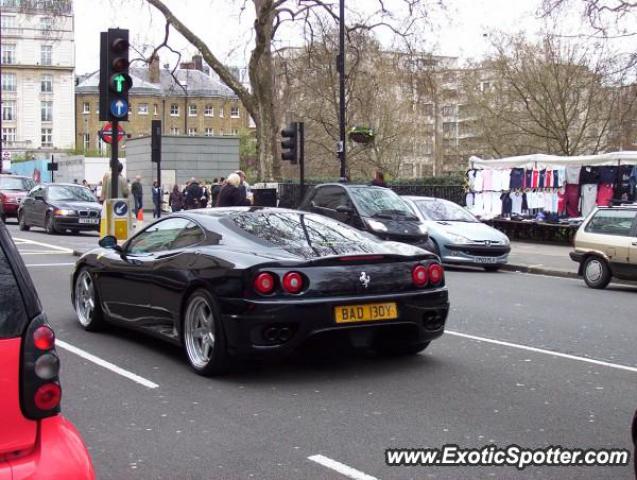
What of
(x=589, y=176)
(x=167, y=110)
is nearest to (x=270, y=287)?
(x=589, y=176)

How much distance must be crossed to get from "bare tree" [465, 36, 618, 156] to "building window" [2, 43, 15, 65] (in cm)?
8475

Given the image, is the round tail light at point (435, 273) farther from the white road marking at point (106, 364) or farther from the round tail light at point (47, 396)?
the round tail light at point (47, 396)

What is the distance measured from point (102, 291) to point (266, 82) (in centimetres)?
2552

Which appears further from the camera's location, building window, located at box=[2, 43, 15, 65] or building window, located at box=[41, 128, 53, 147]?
building window, located at box=[41, 128, 53, 147]

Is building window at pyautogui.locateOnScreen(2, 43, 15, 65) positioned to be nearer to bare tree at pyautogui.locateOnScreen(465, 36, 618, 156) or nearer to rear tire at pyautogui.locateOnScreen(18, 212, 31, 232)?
bare tree at pyautogui.locateOnScreen(465, 36, 618, 156)

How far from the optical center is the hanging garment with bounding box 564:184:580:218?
22328 millimetres

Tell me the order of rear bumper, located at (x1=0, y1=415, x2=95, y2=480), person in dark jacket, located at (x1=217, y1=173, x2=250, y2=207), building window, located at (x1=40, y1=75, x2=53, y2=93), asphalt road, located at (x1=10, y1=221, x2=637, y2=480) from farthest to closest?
building window, located at (x1=40, y1=75, x2=53, y2=93)
person in dark jacket, located at (x1=217, y1=173, x2=250, y2=207)
asphalt road, located at (x1=10, y1=221, x2=637, y2=480)
rear bumper, located at (x1=0, y1=415, x2=95, y2=480)

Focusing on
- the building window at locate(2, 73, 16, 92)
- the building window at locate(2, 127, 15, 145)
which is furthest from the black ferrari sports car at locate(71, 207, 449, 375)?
the building window at locate(2, 73, 16, 92)

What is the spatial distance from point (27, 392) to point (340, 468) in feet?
6.88

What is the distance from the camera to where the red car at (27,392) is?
304 centimetres

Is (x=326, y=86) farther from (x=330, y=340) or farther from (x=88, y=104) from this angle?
(x=88, y=104)

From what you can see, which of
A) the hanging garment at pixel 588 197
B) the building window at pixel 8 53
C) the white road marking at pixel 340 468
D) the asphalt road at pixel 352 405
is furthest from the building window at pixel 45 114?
the white road marking at pixel 340 468

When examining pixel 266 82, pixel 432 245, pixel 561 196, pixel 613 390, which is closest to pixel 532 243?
pixel 561 196

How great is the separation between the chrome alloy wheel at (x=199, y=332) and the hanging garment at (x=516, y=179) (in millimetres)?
18119
